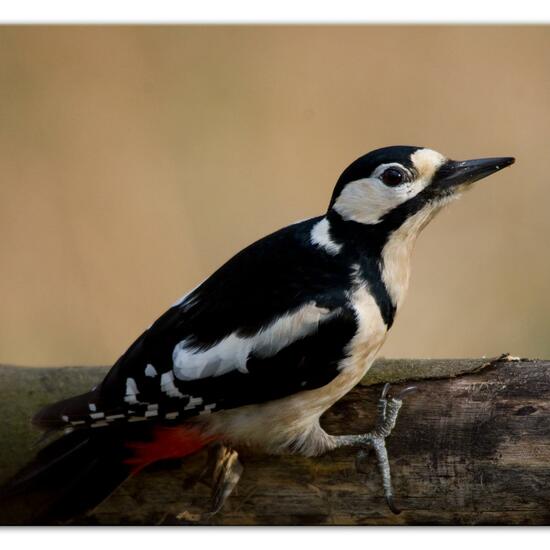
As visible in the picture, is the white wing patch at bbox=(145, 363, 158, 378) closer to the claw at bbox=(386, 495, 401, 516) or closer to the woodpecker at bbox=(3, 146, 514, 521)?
the woodpecker at bbox=(3, 146, 514, 521)

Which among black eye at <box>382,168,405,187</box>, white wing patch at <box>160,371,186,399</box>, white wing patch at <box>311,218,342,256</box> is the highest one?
black eye at <box>382,168,405,187</box>

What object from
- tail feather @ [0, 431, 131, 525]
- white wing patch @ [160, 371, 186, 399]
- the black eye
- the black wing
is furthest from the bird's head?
tail feather @ [0, 431, 131, 525]

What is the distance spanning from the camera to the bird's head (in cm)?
169

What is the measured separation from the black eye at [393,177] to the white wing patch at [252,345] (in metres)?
0.23

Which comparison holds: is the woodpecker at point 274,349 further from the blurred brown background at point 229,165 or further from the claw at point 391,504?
the blurred brown background at point 229,165

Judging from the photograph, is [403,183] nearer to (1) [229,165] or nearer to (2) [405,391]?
(2) [405,391]

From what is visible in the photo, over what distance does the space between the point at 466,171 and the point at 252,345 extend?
45cm

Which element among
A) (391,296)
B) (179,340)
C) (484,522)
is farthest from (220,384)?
(484,522)

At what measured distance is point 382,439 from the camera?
1.75 m

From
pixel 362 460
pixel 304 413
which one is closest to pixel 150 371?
pixel 304 413

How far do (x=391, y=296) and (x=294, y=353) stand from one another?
19 centimetres

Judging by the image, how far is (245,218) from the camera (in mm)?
2533

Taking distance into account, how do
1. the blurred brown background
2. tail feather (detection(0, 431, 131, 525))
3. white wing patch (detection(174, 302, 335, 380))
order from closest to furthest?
white wing patch (detection(174, 302, 335, 380))
tail feather (detection(0, 431, 131, 525))
the blurred brown background

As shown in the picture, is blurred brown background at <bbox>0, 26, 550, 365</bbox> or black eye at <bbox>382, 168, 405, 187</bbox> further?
blurred brown background at <bbox>0, 26, 550, 365</bbox>
